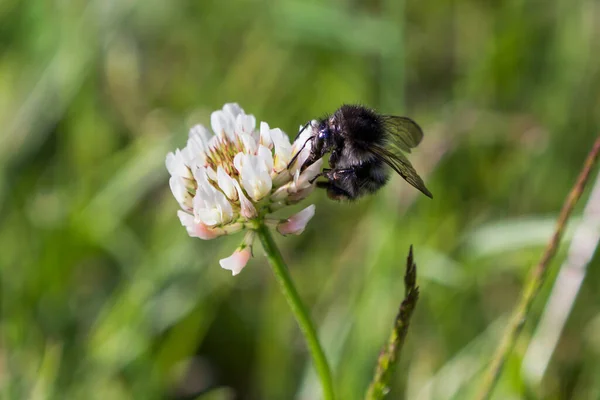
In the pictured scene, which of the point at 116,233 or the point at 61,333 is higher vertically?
the point at 116,233

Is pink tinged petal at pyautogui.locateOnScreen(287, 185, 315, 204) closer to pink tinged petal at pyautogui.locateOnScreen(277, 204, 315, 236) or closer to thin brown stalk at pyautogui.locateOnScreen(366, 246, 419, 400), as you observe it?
pink tinged petal at pyautogui.locateOnScreen(277, 204, 315, 236)

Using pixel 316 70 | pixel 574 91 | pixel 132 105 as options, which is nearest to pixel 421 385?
pixel 574 91

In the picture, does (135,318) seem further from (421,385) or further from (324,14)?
(324,14)

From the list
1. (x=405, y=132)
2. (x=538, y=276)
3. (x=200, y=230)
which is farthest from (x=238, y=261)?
(x=405, y=132)

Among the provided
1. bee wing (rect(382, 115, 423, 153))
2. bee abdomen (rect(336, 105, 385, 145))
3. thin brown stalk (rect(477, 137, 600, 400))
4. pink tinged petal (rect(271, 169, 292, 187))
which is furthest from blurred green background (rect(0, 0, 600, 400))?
pink tinged petal (rect(271, 169, 292, 187))

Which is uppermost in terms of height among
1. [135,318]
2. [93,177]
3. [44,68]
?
[44,68]
